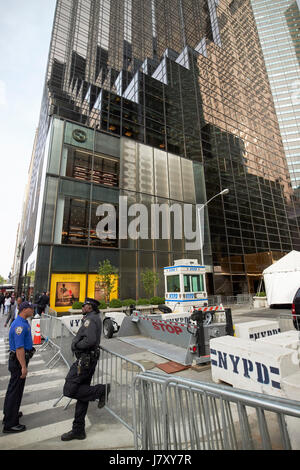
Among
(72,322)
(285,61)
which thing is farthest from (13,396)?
(285,61)

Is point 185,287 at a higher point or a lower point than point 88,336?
higher

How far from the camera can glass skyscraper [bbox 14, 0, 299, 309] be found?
1928 centimetres

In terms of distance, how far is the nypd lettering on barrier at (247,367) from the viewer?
3.94 meters

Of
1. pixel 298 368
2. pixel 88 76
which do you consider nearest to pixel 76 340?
pixel 298 368

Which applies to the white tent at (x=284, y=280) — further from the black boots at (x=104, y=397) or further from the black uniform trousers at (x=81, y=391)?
the black uniform trousers at (x=81, y=391)

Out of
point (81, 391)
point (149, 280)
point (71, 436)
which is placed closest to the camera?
point (71, 436)

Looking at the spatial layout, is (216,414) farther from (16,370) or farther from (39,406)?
(39,406)

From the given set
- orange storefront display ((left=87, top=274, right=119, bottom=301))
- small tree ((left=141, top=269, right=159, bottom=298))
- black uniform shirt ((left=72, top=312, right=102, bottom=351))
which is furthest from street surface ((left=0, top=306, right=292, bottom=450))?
small tree ((left=141, top=269, right=159, bottom=298))

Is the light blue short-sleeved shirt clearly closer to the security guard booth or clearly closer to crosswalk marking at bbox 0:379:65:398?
crosswalk marking at bbox 0:379:65:398

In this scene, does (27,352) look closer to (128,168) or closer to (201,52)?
(128,168)

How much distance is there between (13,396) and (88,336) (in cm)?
161

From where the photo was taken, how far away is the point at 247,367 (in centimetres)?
442
